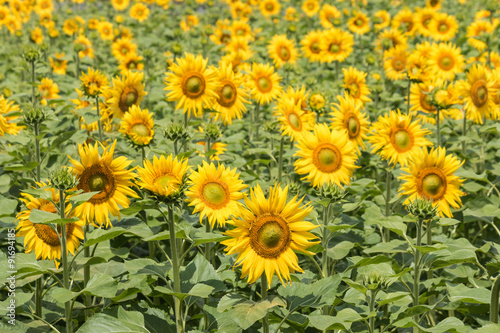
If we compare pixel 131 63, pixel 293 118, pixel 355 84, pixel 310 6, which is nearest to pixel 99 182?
pixel 293 118

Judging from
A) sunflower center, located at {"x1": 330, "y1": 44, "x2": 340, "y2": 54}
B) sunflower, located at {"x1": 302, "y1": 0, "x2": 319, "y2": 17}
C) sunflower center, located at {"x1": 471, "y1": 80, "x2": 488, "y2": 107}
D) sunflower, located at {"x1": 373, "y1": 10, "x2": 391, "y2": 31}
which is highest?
sunflower, located at {"x1": 302, "y1": 0, "x2": 319, "y2": 17}

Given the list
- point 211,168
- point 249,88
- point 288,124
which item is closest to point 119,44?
point 249,88

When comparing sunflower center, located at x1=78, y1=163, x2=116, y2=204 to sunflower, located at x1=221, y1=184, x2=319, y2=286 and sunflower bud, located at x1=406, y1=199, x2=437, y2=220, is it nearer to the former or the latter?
sunflower, located at x1=221, y1=184, x2=319, y2=286

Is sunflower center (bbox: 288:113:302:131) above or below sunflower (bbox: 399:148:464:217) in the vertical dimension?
above

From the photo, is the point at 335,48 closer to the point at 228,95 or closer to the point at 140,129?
the point at 228,95

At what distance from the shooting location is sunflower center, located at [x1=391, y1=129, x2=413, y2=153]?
382 cm

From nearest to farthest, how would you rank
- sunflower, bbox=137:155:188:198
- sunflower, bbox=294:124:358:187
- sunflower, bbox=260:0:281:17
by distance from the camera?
sunflower, bbox=137:155:188:198 → sunflower, bbox=294:124:358:187 → sunflower, bbox=260:0:281:17

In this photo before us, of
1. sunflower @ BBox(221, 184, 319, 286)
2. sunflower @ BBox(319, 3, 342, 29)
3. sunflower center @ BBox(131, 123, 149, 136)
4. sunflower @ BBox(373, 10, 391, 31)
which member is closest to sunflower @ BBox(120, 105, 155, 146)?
sunflower center @ BBox(131, 123, 149, 136)

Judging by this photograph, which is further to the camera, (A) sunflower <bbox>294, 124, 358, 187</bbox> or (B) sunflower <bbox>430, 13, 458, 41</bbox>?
(B) sunflower <bbox>430, 13, 458, 41</bbox>

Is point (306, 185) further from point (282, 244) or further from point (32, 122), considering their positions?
point (32, 122)

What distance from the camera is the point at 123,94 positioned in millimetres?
4285

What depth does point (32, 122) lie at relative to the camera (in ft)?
11.0

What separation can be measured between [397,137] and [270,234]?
1890mm

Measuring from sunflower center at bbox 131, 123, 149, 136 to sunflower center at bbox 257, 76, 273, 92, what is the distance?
78.0 inches
